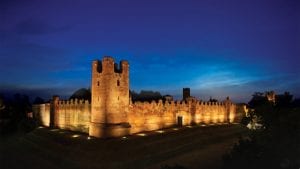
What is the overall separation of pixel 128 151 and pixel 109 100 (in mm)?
6491

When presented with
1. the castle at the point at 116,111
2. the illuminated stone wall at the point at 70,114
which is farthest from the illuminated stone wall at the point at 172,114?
the illuminated stone wall at the point at 70,114

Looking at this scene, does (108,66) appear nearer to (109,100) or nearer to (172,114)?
(109,100)

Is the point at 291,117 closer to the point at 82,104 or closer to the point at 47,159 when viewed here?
the point at 47,159

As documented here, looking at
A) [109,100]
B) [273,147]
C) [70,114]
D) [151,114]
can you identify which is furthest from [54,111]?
[273,147]

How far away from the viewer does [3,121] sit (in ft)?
172

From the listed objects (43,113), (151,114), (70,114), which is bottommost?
(43,113)

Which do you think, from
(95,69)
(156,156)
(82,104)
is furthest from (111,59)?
(156,156)

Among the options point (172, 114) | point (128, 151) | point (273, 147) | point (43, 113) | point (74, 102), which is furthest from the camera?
point (43, 113)

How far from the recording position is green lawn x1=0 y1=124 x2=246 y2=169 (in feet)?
97.7

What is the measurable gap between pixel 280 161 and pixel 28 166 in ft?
77.3

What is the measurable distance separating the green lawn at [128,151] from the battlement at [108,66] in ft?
23.9

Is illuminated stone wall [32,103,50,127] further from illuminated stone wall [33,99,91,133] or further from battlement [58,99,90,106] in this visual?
battlement [58,99,90,106]

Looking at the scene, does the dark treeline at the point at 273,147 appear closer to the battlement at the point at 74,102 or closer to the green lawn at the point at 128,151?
the green lawn at the point at 128,151

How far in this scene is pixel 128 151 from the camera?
31.4 m
